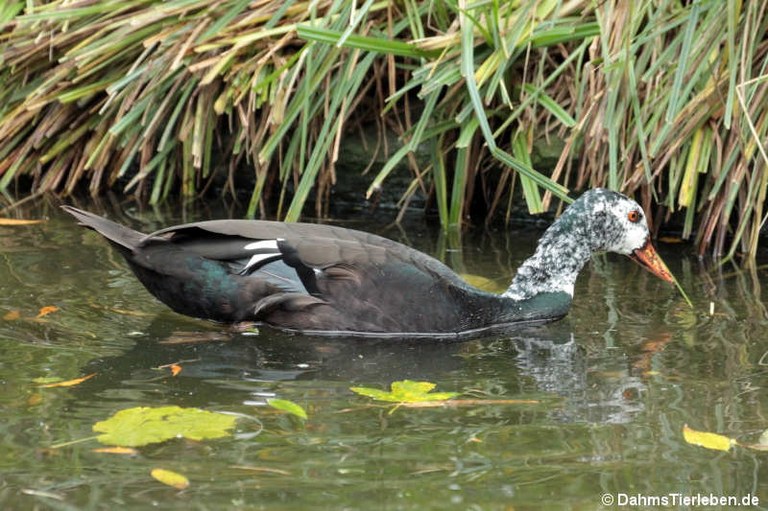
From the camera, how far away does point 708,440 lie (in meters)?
3.24

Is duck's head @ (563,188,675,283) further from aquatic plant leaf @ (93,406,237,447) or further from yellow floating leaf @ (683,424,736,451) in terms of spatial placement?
aquatic plant leaf @ (93,406,237,447)

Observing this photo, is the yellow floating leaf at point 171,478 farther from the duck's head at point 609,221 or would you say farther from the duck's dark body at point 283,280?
the duck's head at point 609,221

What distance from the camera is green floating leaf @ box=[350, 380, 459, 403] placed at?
3.58m

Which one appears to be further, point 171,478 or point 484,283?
point 484,283

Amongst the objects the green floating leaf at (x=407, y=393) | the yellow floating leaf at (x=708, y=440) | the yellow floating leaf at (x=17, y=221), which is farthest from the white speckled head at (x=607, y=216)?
the yellow floating leaf at (x=17, y=221)

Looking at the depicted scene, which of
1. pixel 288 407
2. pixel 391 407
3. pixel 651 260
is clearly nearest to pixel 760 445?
pixel 391 407

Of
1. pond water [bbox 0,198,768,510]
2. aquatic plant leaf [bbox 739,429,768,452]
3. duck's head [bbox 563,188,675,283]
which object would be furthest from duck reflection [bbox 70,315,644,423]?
duck's head [bbox 563,188,675,283]

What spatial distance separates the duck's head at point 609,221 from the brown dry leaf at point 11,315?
6.53ft

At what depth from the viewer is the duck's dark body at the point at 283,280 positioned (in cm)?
440

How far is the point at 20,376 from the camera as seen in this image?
371 cm

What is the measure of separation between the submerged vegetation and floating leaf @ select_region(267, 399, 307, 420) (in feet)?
6.05

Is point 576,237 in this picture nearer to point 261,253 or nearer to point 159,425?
point 261,253

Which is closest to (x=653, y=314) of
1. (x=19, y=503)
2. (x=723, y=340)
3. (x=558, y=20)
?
(x=723, y=340)

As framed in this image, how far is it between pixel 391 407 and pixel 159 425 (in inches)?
25.3
